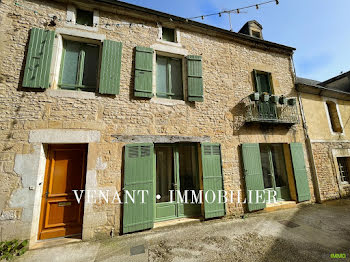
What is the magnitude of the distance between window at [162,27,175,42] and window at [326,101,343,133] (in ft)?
24.4

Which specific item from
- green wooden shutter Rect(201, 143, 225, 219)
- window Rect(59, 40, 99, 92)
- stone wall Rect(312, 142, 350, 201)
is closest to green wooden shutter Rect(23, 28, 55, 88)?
window Rect(59, 40, 99, 92)

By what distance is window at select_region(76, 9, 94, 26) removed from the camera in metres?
4.30

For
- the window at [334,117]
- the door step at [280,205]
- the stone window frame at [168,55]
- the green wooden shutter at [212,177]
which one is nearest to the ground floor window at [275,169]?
the door step at [280,205]

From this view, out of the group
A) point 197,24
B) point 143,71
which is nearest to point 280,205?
point 143,71

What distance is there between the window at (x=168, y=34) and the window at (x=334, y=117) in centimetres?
745

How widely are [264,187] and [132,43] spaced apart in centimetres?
626

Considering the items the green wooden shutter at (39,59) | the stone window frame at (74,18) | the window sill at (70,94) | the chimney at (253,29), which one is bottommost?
the window sill at (70,94)

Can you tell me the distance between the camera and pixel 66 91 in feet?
12.2

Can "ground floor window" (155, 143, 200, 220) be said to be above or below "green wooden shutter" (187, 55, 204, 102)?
below

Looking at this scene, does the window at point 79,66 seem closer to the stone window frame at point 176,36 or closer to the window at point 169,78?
the window at point 169,78

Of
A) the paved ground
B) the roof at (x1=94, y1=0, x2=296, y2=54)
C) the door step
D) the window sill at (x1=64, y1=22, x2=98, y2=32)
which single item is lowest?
the paved ground

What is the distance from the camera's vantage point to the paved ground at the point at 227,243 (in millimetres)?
2797

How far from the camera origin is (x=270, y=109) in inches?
217

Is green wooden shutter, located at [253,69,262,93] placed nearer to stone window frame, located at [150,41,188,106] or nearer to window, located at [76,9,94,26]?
stone window frame, located at [150,41,188,106]
